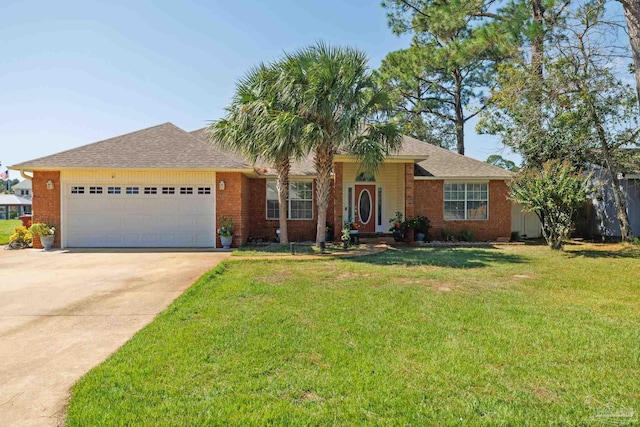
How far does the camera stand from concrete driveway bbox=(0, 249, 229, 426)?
3.21 m

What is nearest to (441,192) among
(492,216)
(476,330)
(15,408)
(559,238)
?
(492,216)

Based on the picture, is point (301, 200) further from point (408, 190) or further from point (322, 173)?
point (408, 190)

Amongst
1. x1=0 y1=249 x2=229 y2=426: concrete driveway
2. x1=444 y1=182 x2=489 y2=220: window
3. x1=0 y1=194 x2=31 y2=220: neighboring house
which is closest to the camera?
x1=0 y1=249 x2=229 y2=426: concrete driveway

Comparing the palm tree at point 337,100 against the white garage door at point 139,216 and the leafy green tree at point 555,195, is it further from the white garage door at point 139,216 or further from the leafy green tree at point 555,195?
the leafy green tree at point 555,195

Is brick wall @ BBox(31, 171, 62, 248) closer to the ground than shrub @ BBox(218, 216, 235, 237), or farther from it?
farther from it

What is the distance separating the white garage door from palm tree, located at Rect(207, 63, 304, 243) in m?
2.40

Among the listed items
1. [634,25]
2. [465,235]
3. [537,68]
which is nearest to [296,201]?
[465,235]

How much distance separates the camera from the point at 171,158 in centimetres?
1361

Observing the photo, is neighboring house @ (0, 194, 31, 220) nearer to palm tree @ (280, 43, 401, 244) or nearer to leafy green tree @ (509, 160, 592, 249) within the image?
palm tree @ (280, 43, 401, 244)

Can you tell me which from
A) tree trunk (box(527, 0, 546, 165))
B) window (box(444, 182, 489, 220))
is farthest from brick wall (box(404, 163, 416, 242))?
tree trunk (box(527, 0, 546, 165))

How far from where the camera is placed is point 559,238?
12727mm

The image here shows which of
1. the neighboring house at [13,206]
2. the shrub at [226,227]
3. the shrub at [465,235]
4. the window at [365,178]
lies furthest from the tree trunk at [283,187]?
the neighboring house at [13,206]

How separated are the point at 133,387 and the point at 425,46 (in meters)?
25.3

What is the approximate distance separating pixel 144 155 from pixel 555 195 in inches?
577
